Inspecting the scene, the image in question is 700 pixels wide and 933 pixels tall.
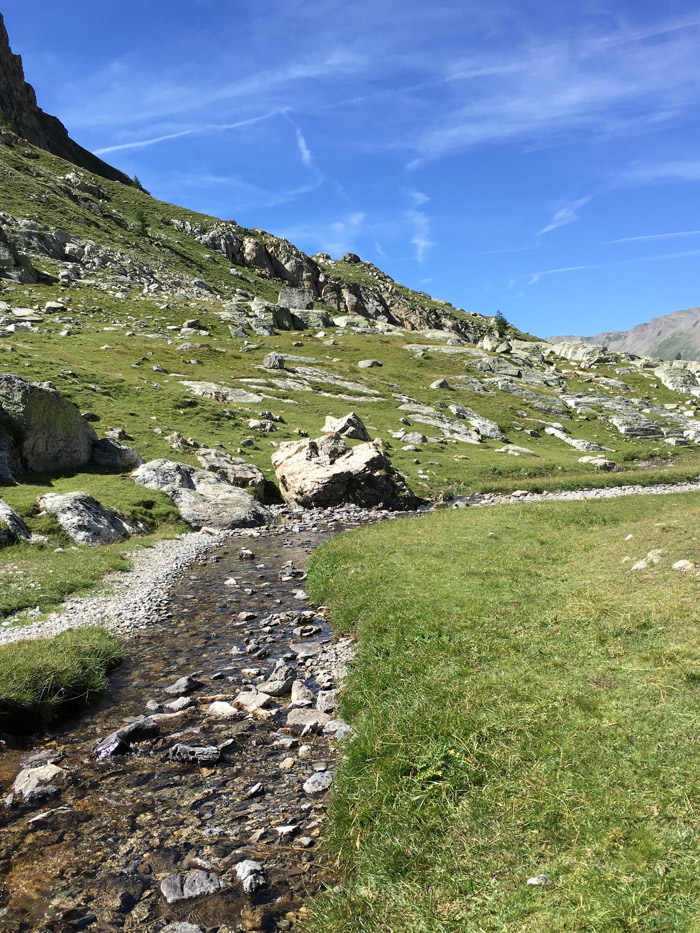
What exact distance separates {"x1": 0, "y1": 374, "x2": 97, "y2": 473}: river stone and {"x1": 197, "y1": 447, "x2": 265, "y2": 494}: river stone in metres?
10.2

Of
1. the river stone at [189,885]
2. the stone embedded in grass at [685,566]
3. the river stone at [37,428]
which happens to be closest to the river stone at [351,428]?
the river stone at [37,428]

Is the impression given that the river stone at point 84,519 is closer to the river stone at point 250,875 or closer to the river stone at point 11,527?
the river stone at point 11,527

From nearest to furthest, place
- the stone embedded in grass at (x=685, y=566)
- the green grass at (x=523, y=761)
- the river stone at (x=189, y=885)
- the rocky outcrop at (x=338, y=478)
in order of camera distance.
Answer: the green grass at (x=523, y=761)
the river stone at (x=189, y=885)
the stone embedded in grass at (x=685, y=566)
the rocky outcrop at (x=338, y=478)

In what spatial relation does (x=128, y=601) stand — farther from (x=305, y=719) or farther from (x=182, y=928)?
(x=182, y=928)

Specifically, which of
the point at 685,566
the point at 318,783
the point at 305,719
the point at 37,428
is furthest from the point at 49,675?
the point at 37,428

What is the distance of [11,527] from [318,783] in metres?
21.8

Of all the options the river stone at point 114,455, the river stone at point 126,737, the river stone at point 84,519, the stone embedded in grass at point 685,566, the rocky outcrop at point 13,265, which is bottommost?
Result: the river stone at point 126,737

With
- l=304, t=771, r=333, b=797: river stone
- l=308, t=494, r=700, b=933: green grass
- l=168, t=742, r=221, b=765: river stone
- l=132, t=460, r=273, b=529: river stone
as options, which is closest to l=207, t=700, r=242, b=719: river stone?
l=168, t=742, r=221, b=765: river stone

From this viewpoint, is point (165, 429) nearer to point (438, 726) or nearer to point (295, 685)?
point (295, 685)

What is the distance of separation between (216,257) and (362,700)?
8081 inches

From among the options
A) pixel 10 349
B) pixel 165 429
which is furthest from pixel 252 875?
pixel 10 349

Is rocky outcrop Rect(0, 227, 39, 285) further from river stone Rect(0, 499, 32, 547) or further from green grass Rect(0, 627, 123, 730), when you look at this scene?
green grass Rect(0, 627, 123, 730)

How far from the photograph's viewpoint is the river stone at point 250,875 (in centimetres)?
716

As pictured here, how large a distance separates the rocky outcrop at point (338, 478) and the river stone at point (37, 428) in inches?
647
